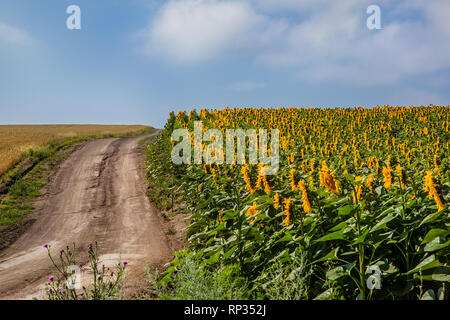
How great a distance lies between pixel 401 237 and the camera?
372 cm

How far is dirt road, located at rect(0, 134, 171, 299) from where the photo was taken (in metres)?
8.91

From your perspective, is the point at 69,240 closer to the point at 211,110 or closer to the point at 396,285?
the point at 396,285

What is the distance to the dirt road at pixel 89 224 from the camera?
8.91 metres

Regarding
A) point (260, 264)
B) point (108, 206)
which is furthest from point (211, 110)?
point (260, 264)

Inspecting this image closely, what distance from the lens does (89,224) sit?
509 inches
